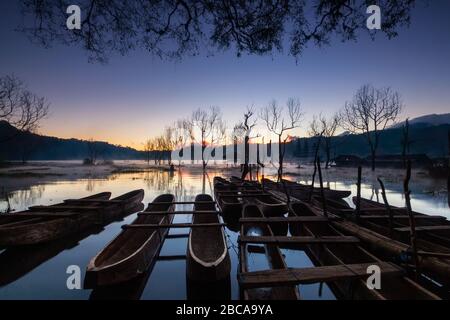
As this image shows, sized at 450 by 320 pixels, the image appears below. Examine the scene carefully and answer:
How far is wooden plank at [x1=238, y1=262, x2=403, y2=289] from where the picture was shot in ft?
13.8

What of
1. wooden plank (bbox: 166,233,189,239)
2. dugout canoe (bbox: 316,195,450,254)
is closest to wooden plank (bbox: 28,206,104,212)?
wooden plank (bbox: 166,233,189,239)

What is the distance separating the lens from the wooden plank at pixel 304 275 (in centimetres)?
421

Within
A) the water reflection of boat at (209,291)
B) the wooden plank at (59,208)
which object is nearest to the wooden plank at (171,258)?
the water reflection of boat at (209,291)

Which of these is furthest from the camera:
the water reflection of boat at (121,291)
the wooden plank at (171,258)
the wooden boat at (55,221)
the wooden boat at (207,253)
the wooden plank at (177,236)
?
the wooden plank at (177,236)

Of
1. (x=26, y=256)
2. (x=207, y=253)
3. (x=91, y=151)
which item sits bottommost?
(x=26, y=256)

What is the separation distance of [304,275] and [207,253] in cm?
350

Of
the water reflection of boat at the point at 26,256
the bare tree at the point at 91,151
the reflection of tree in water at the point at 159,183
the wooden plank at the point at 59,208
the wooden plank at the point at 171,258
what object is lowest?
the reflection of tree in water at the point at 159,183

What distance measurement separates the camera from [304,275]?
173 inches

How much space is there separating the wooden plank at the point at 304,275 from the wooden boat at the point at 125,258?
2508 millimetres

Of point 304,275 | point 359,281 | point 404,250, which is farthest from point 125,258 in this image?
point 404,250

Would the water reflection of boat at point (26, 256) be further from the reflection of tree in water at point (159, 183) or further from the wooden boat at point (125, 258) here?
the reflection of tree in water at point (159, 183)

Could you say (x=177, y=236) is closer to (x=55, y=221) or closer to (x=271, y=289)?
(x=55, y=221)

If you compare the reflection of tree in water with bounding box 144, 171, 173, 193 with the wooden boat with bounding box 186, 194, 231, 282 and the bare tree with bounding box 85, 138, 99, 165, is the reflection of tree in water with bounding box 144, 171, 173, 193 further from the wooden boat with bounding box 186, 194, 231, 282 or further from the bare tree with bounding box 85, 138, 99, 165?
the bare tree with bounding box 85, 138, 99, 165
